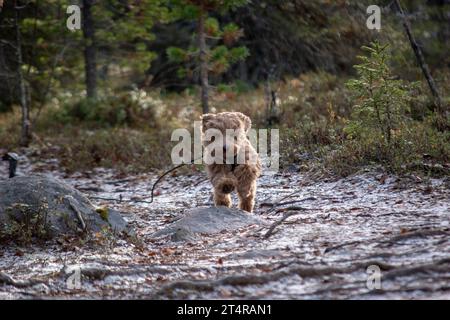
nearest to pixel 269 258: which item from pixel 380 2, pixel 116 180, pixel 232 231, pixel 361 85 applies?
pixel 232 231

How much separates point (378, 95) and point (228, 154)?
321 cm

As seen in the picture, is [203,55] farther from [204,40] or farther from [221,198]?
[221,198]

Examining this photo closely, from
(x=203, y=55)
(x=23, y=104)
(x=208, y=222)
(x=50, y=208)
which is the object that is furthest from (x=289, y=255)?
(x=23, y=104)

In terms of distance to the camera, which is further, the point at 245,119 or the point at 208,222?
the point at 245,119

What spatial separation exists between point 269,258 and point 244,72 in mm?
18719

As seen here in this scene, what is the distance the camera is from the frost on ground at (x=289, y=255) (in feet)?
17.8

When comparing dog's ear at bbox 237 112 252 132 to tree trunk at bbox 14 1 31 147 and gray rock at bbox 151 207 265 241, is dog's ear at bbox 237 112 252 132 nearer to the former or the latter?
gray rock at bbox 151 207 265 241

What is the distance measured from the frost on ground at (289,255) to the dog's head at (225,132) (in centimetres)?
105

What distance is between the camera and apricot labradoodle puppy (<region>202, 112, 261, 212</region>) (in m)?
8.06

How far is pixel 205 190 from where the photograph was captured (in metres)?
11.8

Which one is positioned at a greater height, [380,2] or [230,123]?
[380,2]

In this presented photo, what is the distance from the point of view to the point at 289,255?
6.46 metres

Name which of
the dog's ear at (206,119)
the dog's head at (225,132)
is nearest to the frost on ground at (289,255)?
the dog's head at (225,132)

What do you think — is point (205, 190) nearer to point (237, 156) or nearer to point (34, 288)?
point (237, 156)
